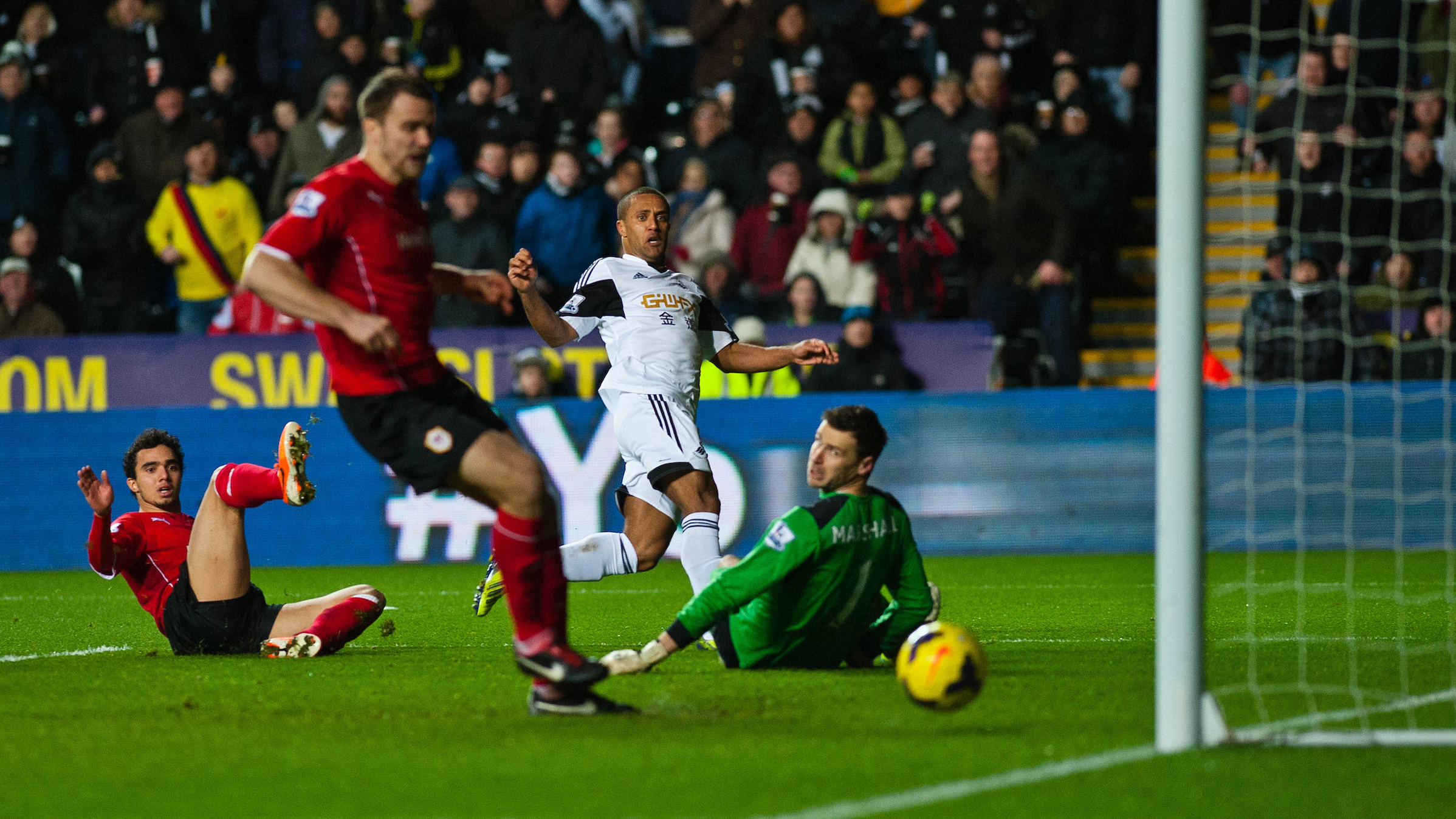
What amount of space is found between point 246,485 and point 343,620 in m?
0.83

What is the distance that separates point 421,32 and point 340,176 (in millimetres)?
11422

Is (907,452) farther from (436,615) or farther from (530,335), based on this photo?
(436,615)

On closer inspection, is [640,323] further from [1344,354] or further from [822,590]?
[1344,354]

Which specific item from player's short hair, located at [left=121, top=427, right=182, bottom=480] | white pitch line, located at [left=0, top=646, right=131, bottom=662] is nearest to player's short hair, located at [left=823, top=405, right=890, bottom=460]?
player's short hair, located at [left=121, top=427, right=182, bottom=480]

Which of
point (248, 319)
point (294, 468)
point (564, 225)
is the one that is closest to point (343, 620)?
point (294, 468)

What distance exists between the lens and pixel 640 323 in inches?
292

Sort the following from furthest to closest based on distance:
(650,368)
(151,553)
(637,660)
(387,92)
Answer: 1. (650,368)
2. (151,553)
3. (637,660)
4. (387,92)

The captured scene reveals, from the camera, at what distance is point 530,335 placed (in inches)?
535

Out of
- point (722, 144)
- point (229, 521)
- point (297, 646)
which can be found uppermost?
Answer: point (722, 144)

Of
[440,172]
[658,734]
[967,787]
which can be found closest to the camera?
[967,787]

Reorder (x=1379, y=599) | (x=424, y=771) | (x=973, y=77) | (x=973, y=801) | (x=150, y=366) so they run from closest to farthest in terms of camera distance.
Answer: (x=973, y=801) < (x=424, y=771) < (x=1379, y=599) < (x=150, y=366) < (x=973, y=77)

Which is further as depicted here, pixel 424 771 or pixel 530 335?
pixel 530 335

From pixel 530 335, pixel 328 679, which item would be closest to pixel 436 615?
pixel 328 679

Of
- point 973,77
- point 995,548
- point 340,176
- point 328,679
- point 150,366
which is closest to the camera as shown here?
point 340,176
